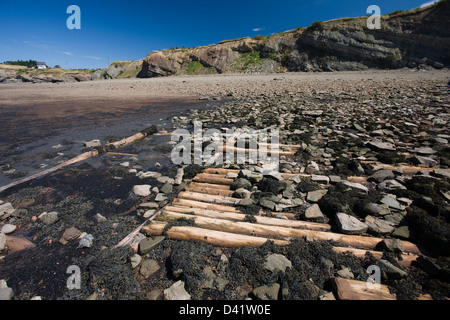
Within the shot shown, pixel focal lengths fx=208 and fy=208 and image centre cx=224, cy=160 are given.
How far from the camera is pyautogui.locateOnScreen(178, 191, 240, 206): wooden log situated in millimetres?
2898

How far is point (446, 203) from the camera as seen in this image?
2.51m

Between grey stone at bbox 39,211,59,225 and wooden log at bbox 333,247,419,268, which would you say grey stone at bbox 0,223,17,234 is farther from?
wooden log at bbox 333,247,419,268

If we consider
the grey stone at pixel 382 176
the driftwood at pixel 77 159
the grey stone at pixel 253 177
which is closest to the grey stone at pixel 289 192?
the grey stone at pixel 253 177

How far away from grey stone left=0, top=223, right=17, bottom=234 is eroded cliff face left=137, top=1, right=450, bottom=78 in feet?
103

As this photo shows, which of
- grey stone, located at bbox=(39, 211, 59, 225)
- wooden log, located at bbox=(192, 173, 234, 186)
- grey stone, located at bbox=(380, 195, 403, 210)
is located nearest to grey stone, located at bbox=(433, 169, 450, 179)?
grey stone, located at bbox=(380, 195, 403, 210)

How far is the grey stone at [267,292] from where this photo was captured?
161 centimetres

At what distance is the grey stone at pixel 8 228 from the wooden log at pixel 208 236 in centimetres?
152

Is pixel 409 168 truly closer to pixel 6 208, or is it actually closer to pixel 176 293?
pixel 176 293

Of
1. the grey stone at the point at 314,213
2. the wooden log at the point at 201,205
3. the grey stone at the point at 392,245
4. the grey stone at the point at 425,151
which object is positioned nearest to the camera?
the grey stone at the point at 392,245

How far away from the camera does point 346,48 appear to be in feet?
87.1

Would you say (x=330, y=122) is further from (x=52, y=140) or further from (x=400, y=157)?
(x=52, y=140)

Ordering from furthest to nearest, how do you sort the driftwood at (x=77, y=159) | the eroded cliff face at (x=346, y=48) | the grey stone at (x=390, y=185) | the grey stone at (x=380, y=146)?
1. the eroded cliff face at (x=346, y=48)
2. the grey stone at (x=380, y=146)
3. the driftwood at (x=77, y=159)
4. the grey stone at (x=390, y=185)

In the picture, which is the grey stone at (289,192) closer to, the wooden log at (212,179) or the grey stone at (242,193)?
the grey stone at (242,193)
